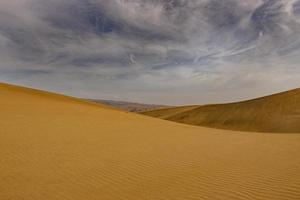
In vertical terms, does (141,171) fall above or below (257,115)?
below

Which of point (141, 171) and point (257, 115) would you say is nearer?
point (141, 171)

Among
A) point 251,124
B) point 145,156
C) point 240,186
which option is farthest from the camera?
point 251,124

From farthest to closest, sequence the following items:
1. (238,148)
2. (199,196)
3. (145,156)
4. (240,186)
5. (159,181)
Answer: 1. (238,148)
2. (145,156)
3. (159,181)
4. (240,186)
5. (199,196)

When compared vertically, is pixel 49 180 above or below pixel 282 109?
below

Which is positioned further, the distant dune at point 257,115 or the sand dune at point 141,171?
the distant dune at point 257,115

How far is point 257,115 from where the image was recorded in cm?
3856

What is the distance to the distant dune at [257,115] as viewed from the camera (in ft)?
110

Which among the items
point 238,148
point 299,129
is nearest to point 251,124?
point 299,129

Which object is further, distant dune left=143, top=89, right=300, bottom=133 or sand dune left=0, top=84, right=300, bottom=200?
distant dune left=143, top=89, right=300, bottom=133

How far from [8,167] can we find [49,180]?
1.51 meters

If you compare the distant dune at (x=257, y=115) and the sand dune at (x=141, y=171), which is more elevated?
the distant dune at (x=257, y=115)

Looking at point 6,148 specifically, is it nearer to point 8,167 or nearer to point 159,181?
point 8,167

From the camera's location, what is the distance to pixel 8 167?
20.2 ft

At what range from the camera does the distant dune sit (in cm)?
3362
